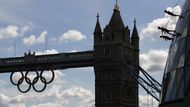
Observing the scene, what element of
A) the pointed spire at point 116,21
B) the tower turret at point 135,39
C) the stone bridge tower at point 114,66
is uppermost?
the pointed spire at point 116,21

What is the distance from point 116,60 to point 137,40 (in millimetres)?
11630

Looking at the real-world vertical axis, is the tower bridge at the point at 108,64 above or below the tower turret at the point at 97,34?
below

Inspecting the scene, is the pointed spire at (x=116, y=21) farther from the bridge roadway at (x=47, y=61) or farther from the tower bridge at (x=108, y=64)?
the bridge roadway at (x=47, y=61)

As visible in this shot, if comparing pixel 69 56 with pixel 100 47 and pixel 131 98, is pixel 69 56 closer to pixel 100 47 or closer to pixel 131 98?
pixel 100 47

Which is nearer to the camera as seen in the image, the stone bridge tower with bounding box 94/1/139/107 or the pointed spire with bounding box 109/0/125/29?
the stone bridge tower with bounding box 94/1/139/107

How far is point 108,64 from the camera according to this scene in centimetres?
11088

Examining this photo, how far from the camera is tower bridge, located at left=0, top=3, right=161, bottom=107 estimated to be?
10931 cm

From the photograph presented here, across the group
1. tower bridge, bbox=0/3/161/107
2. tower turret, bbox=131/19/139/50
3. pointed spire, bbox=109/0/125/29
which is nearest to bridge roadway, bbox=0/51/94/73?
tower bridge, bbox=0/3/161/107

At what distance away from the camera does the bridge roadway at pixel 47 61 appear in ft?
361

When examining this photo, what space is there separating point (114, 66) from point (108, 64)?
1889 millimetres

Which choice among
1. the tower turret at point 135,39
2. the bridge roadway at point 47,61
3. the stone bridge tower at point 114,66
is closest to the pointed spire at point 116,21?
the stone bridge tower at point 114,66

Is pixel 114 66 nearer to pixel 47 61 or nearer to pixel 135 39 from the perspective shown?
pixel 135 39

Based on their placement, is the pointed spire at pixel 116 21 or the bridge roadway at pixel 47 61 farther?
the pointed spire at pixel 116 21

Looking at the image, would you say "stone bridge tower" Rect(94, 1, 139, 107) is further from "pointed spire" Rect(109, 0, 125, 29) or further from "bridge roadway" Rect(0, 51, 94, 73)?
"bridge roadway" Rect(0, 51, 94, 73)
